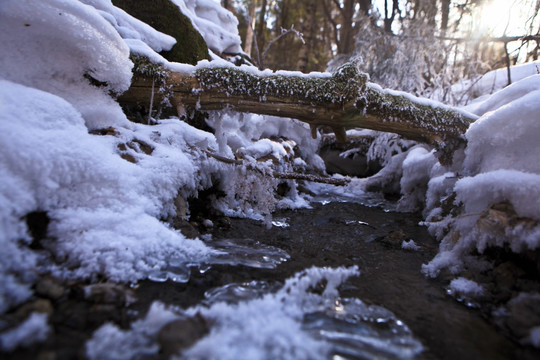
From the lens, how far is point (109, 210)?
170cm

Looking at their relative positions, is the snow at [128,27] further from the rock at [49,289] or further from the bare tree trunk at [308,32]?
the bare tree trunk at [308,32]

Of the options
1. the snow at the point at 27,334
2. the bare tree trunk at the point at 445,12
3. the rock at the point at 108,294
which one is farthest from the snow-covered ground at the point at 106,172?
the bare tree trunk at the point at 445,12

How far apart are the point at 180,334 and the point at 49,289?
677mm

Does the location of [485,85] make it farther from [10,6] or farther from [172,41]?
[10,6]

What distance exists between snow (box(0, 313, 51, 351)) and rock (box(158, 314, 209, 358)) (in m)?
0.42

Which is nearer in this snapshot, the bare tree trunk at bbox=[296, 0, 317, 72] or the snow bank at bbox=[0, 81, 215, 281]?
the snow bank at bbox=[0, 81, 215, 281]

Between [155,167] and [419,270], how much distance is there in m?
2.23

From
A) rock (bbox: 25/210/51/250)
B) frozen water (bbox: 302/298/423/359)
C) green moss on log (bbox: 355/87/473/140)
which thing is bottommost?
frozen water (bbox: 302/298/423/359)

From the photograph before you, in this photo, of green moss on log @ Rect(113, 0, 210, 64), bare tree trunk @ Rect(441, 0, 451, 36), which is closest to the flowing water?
green moss on log @ Rect(113, 0, 210, 64)

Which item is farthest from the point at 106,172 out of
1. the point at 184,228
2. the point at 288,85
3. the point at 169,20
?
the point at 169,20

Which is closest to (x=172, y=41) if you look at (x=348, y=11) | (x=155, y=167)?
(x=155, y=167)

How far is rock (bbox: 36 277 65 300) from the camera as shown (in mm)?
1209

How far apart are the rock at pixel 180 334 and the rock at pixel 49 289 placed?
55 centimetres

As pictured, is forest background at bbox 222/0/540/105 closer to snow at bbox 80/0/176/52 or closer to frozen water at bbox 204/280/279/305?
snow at bbox 80/0/176/52
